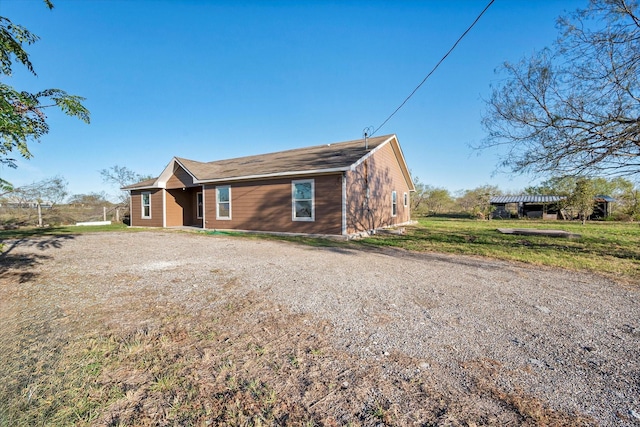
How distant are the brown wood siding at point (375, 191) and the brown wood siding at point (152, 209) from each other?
36.3ft

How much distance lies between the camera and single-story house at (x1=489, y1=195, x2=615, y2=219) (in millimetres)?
25031

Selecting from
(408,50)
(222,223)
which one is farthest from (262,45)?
(222,223)

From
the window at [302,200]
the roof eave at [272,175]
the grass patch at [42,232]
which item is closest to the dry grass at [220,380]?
the roof eave at [272,175]

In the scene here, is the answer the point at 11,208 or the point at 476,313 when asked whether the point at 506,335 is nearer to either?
the point at 476,313

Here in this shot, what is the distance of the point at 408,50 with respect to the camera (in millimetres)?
9555

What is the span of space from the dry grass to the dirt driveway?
14 mm

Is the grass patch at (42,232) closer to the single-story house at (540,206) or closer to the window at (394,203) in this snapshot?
the window at (394,203)

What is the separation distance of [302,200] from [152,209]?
32.7 ft

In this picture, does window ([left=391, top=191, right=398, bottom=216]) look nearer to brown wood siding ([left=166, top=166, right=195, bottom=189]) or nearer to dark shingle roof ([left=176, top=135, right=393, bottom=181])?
dark shingle roof ([left=176, top=135, right=393, bottom=181])

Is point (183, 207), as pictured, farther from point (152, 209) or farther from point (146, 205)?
point (146, 205)

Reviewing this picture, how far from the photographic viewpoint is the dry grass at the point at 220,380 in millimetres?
1656

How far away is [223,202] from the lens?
520 inches

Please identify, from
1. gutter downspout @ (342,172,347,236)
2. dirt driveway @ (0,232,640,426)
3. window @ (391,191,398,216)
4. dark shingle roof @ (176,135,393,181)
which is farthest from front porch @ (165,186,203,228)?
window @ (391,191,398,216)

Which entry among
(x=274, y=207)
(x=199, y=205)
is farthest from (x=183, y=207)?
(x=274, y=207)
